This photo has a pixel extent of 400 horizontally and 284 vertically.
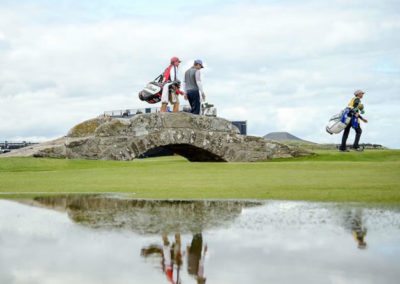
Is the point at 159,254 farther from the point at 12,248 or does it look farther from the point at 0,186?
the point at 0,186

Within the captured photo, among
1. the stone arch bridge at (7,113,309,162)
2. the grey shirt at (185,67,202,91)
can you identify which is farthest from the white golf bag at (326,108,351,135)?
the grey shirt at (185,67,202,91)

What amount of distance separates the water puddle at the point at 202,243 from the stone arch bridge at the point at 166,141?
14109 mm

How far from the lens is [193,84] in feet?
87.5

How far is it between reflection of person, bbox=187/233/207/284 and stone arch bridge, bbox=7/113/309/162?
714 inches

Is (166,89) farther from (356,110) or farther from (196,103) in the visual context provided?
(356,110)

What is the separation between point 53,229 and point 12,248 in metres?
Result: 1.53

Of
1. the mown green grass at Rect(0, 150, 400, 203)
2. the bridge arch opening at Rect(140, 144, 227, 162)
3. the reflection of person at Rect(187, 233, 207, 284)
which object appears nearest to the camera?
the reflection of person at Rect(187, 233, 207, 284)

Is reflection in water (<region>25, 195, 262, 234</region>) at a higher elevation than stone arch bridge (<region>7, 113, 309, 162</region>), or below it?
below

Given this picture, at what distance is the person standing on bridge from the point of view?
26.4m

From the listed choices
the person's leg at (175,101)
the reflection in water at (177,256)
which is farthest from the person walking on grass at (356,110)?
the reflection in water at (177,256)

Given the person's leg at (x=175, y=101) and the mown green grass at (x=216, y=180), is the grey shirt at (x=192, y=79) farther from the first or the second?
the mown green grass at (x=216, y=180)

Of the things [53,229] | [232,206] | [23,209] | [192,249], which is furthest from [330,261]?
[23,209]

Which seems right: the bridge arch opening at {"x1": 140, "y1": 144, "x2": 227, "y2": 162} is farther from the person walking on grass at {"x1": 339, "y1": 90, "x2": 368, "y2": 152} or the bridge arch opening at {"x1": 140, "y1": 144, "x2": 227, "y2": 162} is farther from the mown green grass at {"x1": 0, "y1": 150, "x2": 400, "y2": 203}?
the person walking on grass at {"x1": 339, "y1": 90, "x2": 368, "y2": 152}

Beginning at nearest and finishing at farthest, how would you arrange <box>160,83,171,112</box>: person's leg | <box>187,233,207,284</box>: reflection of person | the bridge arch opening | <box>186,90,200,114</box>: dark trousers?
<box>187,233,207,284</box>: reflection of person, <box>186,90,200,114</box>: dark trousers, the bridge arch opening, <box>160,83,171,112</box>: person's leg
